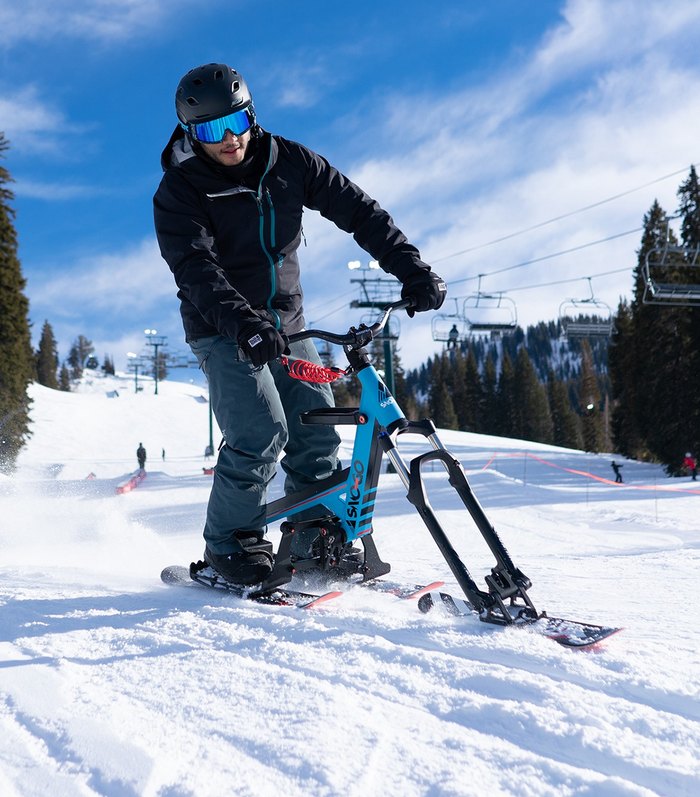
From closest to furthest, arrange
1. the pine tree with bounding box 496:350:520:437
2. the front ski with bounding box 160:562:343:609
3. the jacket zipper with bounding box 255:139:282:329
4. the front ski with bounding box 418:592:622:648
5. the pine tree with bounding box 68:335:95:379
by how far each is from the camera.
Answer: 1. the front ski with bounding box 418:592:622:648
2. the front ski with bounding box 160:562:343:609
3. the jacket zipper with bounding box 255:139:282:329
4. the pine tree with bounding box 496:350:520:437
5. the pine tree with bounding box 68:335:95:379

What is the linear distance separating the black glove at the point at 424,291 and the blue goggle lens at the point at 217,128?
1.04m

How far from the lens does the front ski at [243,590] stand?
262cm

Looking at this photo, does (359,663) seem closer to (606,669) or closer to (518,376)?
(606,669)

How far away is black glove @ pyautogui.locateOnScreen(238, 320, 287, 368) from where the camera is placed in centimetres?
248

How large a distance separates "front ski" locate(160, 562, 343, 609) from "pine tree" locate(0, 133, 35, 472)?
28.0 metres

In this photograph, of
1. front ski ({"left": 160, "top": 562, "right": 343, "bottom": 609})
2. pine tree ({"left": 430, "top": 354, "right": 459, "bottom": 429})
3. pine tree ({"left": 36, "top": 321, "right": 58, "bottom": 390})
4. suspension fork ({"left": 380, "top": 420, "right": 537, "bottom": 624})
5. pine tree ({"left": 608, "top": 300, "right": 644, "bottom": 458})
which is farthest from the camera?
pine tree ({"left": 36, "top": 321, "right": 58, "bottom": 390})

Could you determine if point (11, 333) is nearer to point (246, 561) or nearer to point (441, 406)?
point (246, 561)

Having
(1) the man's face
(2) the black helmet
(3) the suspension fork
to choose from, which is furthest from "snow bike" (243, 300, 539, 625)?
(2) the black helmet

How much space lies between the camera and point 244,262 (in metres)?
3.11

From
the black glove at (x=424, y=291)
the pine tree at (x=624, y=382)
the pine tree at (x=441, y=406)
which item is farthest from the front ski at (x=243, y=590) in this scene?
the pine tree at (x=441, y=406)

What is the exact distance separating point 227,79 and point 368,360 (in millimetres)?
1408

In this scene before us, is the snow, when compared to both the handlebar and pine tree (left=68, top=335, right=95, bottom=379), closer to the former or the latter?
the handlebar

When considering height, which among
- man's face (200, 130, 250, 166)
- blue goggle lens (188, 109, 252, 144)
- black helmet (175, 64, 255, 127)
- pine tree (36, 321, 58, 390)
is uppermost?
pine tree (36, 321, 58, 390)

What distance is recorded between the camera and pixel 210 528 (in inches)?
121
